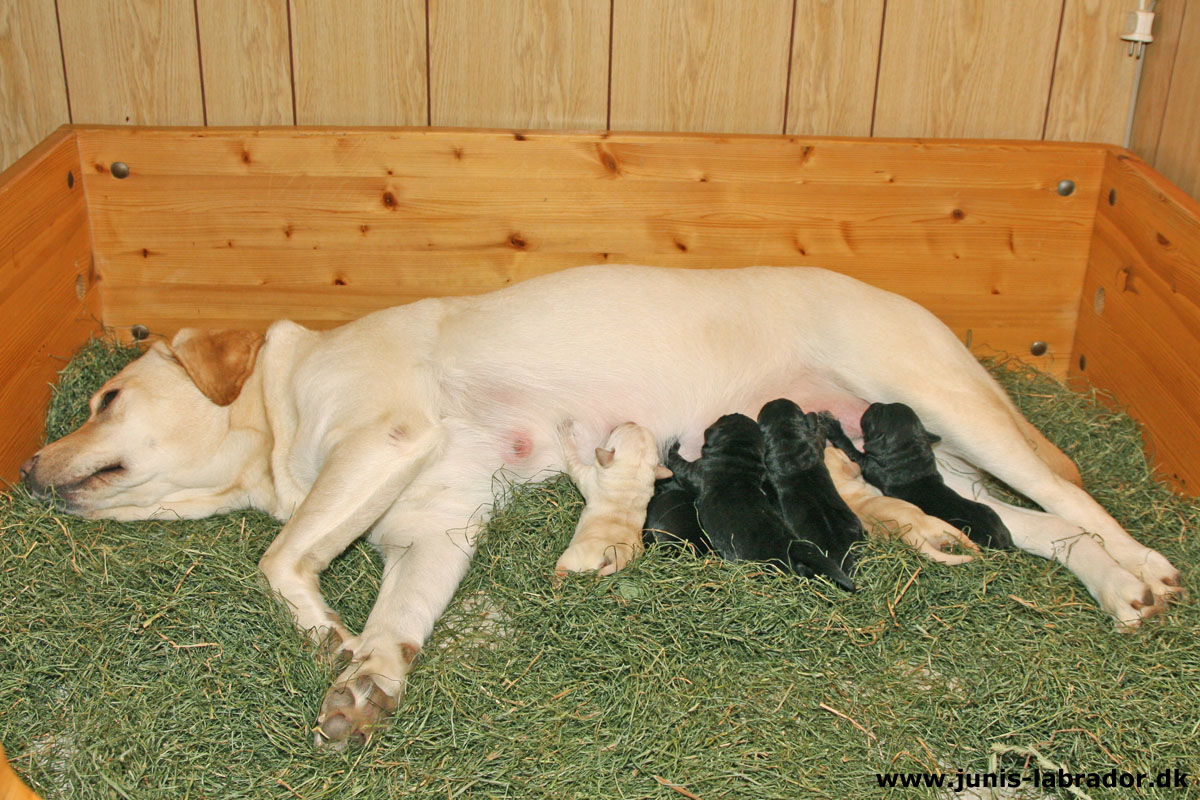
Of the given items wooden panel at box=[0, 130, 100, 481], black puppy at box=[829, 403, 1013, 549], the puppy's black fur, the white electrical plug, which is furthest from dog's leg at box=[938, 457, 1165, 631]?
wooden panel at box=[0, 130, 100, 481]

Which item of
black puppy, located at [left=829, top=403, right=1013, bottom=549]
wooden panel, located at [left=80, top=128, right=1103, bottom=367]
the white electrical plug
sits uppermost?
the white electrical plug

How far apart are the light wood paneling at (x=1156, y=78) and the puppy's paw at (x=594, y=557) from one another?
2905 millimetres

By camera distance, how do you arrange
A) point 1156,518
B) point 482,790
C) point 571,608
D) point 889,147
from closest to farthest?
point 482,790 → point 571,608 → point 1156,518 → point 889,147

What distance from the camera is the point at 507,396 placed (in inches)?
142

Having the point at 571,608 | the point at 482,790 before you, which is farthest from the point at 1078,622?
the point at 482,790

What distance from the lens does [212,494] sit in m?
3.68

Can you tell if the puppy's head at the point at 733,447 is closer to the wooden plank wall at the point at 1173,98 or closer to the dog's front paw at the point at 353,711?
the dog's front paw at the point at 353,711

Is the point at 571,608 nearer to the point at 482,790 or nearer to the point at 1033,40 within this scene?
the point at 482,790

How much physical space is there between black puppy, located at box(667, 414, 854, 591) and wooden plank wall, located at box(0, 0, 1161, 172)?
1616mm

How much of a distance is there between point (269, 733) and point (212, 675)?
284 millimetres

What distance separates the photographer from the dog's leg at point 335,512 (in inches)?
120

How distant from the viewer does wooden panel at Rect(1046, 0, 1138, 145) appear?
4.29 m

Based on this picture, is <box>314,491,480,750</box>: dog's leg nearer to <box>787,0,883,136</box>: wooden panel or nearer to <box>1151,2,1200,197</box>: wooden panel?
<box>787,0,883,136</box>: wooden panel

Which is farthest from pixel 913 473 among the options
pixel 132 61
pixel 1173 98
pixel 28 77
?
pixel 28 77
